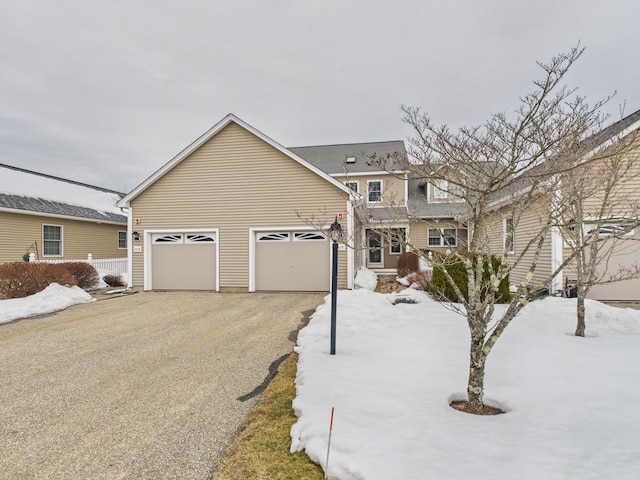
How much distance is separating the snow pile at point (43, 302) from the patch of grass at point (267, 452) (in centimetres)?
814

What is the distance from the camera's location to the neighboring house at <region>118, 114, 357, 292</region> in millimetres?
12242

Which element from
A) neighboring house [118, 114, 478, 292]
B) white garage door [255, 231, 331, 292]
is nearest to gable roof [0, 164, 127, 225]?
neighboring house [118, 114, 478, 292]

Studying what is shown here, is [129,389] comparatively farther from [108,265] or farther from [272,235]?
[108,265]

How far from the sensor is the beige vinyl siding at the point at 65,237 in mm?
14258

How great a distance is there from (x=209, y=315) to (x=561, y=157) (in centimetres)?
765

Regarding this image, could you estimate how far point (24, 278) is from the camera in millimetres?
10203

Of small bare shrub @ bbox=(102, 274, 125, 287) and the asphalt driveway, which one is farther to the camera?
small bare shrub @ bbox=(102, 274, 125, 287)

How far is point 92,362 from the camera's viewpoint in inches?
200

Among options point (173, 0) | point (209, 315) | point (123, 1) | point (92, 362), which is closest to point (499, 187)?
point (92, 362)

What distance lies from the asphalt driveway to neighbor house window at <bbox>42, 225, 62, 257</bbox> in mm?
9671

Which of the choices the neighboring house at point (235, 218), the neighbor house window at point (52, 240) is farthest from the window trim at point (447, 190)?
the neighbor house window at point (52, 240)

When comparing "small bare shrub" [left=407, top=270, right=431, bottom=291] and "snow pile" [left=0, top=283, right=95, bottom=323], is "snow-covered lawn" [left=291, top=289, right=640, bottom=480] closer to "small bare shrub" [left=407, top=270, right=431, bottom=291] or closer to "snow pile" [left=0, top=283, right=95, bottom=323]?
"small bare shrub" [left=407, top=270, right=431, bottom=291]

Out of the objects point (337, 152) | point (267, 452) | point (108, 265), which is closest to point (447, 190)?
point (267, 452)

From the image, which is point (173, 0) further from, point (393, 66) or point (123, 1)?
point (393, 66)
